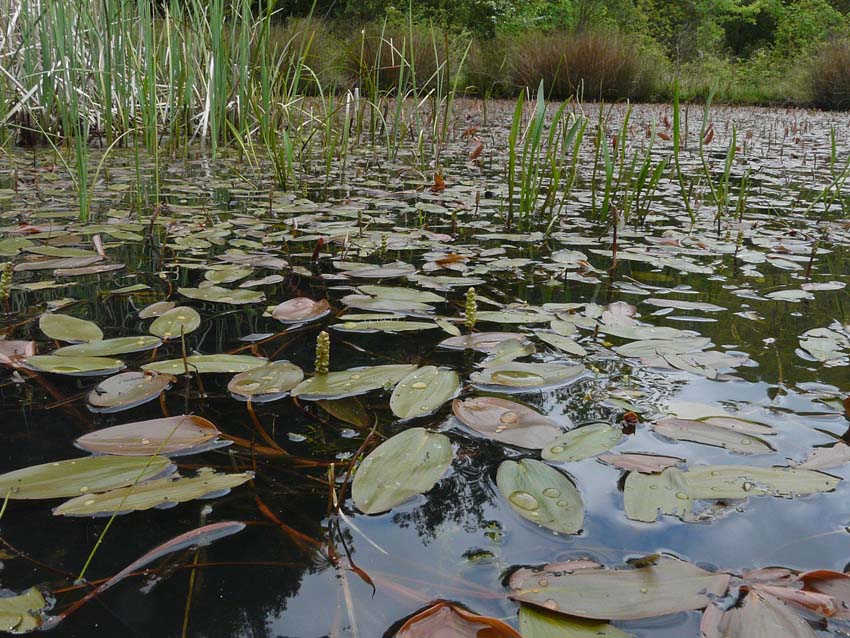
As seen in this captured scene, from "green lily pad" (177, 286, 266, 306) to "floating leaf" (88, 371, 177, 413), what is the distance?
32 centimetres

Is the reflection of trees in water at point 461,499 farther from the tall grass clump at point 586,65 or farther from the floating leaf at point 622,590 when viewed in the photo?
the tall grass clump at point 586,65

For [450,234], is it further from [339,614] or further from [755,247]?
[339,614]

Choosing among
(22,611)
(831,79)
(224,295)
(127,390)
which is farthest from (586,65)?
(22,611)

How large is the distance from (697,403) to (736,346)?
0.76 ft

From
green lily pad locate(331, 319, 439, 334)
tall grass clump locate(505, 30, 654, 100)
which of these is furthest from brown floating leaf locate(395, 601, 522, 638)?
tall grass clump locate(505, 30, 654, 100)

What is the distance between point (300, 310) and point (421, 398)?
14.5 inches

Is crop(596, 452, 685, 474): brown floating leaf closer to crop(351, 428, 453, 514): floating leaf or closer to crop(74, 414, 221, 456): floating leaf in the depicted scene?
crop(351, 428, 453, 514): floating leaf

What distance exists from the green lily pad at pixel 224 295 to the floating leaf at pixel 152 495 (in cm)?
54

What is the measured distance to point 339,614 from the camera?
45 cm

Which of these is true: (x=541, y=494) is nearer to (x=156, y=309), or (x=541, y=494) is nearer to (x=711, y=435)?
(x=711, y=435)

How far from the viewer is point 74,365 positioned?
80 cm

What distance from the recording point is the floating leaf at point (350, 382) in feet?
2.48

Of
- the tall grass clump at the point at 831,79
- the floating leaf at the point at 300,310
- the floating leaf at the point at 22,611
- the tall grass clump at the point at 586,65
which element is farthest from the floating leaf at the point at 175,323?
the tall grass clump at the point at 831,79

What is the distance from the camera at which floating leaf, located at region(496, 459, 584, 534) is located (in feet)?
1.77
